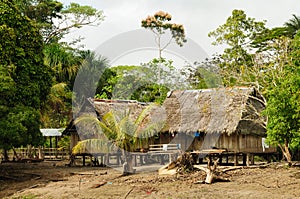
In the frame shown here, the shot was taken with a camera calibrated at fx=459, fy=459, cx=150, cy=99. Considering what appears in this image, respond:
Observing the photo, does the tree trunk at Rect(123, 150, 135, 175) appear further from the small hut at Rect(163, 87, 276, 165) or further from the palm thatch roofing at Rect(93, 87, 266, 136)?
the small hut at Rect(163, 87, 276, 165)

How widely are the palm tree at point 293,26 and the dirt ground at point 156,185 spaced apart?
50.0 ft

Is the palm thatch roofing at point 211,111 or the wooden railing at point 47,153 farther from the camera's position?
the wooden railing at point 47,153

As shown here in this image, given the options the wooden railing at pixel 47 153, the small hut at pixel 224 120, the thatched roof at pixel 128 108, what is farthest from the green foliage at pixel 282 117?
the wooden railing at pixel 47 153

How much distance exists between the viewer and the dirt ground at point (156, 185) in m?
13.9

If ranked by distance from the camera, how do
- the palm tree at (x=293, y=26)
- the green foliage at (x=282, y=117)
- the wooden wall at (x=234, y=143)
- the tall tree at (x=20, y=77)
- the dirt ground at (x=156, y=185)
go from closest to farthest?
1. the dirt ground at (x=156, y=185)
2. the green foliage at (x=282, y=117)
3. the tall tree at (x=20, y=77)
4. the wooden wall at (x=234, y=143)
5. the palm tree at (x=293, y=26)

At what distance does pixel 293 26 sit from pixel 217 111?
38.8 feet

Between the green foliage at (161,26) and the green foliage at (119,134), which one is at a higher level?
the green foliage at (161,26)

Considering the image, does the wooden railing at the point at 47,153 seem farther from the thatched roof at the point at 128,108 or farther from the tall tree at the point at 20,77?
the tall tree at the point at 20,77

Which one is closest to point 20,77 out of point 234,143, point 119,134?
point 119,134

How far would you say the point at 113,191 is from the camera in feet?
50.1

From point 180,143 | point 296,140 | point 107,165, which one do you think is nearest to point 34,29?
point 107,165

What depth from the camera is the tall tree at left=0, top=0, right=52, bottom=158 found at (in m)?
18.7

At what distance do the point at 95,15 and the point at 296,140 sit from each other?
25742 mm

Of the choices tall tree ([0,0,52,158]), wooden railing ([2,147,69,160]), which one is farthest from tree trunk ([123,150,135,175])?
wooden railing ([2,147,69,160])
